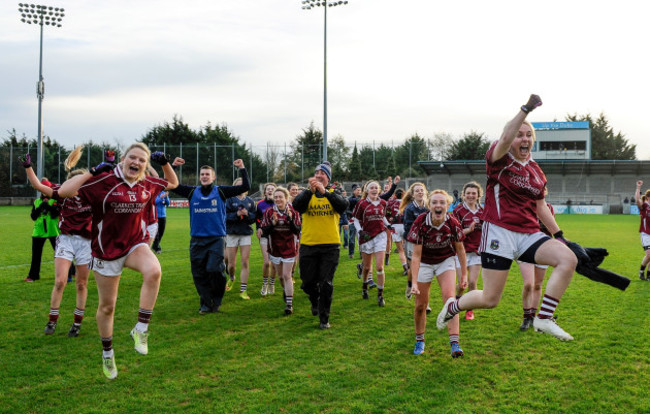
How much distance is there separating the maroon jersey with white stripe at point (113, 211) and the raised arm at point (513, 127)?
135 inches

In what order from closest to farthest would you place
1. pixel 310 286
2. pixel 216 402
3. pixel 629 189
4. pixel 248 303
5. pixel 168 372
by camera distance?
pixel 216 402 → pixel 168 372 → pixel 310 286 → pixel 248 303 → pixel 629 189

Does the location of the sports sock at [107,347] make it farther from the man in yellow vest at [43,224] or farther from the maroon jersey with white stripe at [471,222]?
the maroon jersey with white stripe at [471,222]

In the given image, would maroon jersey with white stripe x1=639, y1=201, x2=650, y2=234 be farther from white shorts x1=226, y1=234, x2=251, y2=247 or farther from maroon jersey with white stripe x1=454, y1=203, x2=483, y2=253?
white shorts x1=226, y1=234, x2=251, y2=247

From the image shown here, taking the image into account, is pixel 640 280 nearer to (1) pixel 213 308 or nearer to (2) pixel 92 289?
(1) pixel 213 308

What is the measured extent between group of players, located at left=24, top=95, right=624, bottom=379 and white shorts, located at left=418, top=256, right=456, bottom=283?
0.04 feet

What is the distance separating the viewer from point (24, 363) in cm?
580

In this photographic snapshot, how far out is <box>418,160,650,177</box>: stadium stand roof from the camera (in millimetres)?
53281

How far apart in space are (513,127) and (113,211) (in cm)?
375

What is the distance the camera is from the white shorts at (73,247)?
7.02 metres

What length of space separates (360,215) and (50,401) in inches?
234

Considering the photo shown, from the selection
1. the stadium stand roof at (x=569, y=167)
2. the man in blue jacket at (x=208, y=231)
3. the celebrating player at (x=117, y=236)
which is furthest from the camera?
the stadium stand roof at (x=569, y=167)

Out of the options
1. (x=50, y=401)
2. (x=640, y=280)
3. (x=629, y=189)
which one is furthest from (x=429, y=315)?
(x=629, y=189)

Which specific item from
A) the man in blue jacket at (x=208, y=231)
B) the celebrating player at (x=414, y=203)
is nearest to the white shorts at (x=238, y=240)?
the man in blue jacket at (x=208, y=231)

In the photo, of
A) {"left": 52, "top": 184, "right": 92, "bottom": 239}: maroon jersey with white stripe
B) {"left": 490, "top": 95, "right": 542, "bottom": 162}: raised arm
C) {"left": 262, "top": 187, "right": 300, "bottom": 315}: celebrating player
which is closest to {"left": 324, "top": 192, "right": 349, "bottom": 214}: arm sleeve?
{"left": 262, "top": 187, "right": 300, "bottom": 315}: celebrating player
